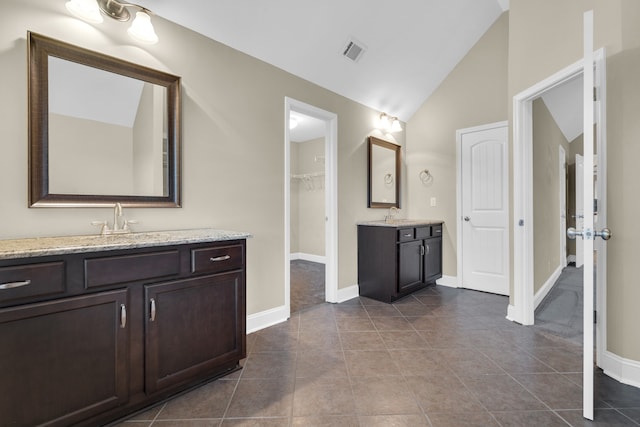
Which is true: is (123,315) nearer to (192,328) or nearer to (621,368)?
(192,328)

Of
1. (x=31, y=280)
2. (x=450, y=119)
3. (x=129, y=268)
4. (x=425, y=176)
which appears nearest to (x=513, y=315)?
(x=425, y=176)

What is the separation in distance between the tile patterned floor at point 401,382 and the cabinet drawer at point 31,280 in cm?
79

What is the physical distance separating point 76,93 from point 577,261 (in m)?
7.29

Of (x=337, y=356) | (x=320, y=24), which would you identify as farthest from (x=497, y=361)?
(x=320, y=24)

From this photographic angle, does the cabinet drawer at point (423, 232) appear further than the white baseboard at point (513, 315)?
Yes

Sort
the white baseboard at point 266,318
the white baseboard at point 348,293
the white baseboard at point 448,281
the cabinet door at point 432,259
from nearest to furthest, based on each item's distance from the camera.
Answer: the white baseboard at point 266,318
the white baseboard at point 348,293
the cabinet door at point 432,259
the white baseboard at point 448,281

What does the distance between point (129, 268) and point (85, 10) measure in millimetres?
1519

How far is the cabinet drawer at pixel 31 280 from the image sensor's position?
1.14m

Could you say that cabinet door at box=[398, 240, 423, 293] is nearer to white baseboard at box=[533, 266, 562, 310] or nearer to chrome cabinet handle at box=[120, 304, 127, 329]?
white baseboard at box=[533, 266, 562, 310]

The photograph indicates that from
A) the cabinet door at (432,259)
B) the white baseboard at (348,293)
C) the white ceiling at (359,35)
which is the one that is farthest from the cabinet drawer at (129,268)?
the cabinet door at (432,259)

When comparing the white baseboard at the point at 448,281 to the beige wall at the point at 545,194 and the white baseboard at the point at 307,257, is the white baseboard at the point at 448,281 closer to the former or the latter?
the beige wall at the point at 545,194

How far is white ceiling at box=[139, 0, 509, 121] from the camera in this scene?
2.24 metres

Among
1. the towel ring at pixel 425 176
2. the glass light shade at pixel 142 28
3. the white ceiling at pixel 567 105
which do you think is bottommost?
the towel ring at pixel 425 176

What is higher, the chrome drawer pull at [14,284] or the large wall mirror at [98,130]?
the large wall mirror at [98,130]
